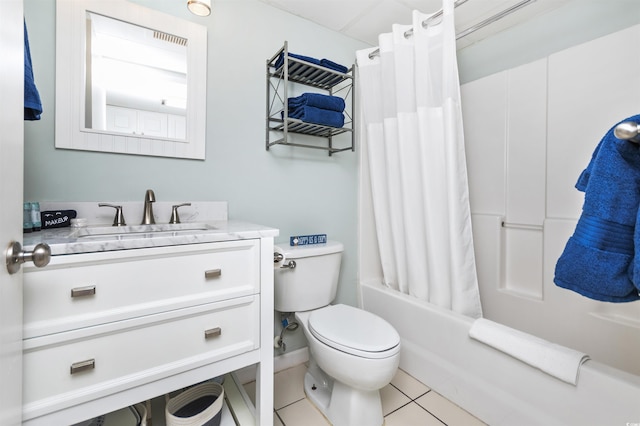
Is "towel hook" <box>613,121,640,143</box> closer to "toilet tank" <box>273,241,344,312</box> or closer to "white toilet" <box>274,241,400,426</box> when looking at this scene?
"white toilet" <box>274,241,400,426</box>

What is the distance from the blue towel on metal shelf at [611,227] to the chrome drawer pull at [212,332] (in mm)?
1063

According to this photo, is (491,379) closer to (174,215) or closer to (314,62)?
(174,215)

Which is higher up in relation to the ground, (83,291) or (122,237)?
(122,237)

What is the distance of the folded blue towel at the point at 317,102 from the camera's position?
1.51 m

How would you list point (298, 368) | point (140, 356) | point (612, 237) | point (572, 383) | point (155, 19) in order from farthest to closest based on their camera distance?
point (298, 368)
point (155, 19)
point (572, 383)
point (140, 356)
point (612, 237)

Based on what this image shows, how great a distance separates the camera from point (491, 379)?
122cm

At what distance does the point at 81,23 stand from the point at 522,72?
2.21m

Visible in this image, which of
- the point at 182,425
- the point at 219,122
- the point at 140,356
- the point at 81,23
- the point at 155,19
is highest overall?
the point at 155,19

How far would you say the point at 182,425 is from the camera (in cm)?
102

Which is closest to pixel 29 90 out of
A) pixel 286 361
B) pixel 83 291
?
pixel 83 291

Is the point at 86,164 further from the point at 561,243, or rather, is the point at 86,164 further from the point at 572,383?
the point at 561,243

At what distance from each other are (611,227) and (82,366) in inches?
55.3

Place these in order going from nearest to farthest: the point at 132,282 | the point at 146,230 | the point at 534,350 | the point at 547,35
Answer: the point at 132,282, the point at 534,350, the point at 146,230, the point at 547,35

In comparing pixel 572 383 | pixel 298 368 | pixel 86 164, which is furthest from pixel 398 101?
pixel 298 368
